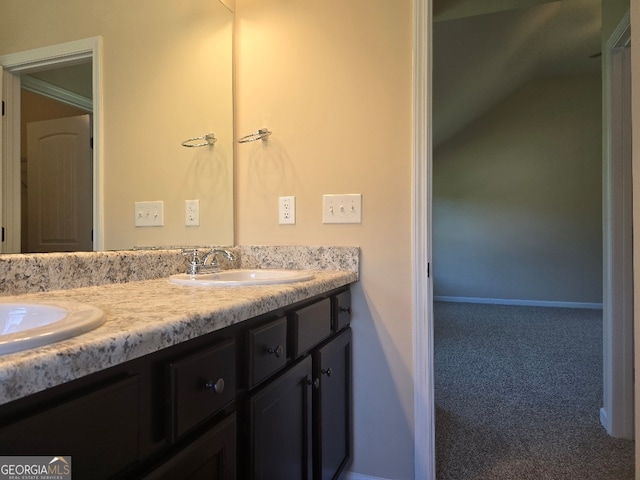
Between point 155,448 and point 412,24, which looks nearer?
point 155,448

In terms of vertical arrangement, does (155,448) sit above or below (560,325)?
above

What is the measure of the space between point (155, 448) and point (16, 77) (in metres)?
0.90

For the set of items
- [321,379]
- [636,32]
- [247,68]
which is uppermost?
[247,68]

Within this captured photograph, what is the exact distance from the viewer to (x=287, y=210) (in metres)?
1.56

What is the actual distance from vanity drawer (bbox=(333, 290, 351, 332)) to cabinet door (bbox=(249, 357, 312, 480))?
0.79ft

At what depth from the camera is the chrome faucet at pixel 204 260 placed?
1.33 meters

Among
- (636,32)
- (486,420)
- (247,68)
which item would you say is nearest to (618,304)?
(486,420)

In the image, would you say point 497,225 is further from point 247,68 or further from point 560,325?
point 247,68

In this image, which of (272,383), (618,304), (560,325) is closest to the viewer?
(272,383)

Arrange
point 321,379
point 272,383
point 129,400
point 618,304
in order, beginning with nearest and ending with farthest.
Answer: point 129,400, point 272,383, point 321,379, point 618,304

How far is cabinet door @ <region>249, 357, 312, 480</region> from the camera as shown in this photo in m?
0.83

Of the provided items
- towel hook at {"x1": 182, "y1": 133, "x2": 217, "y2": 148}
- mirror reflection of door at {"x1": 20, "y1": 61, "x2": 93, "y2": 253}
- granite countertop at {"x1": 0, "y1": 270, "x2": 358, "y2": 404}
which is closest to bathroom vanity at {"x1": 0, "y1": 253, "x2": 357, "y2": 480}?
granite countertop at {"x1": 0, "y1": 270, "x2": 358, "y2": 404}

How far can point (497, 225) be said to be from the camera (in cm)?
558

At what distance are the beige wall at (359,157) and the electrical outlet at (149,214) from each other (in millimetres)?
378
